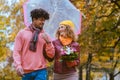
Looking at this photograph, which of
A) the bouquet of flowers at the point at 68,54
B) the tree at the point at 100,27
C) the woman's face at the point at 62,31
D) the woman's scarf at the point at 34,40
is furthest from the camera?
the tree at the point at 100,27

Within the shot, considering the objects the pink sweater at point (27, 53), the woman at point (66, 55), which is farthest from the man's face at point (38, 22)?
the woman at point (66, 55)

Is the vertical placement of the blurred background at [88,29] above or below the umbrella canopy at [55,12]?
below

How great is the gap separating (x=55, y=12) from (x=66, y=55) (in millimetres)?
1960

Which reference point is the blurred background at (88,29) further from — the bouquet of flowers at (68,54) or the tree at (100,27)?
the bouquet of flowers at (68,54)

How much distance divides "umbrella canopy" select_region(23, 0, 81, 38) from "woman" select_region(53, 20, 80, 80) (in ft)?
1.80

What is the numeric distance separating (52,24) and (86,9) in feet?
30.1

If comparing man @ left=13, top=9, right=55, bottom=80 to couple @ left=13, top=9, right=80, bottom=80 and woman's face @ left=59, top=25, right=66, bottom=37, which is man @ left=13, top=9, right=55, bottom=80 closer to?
couple @ left=13, top=9, right=80, bottom=80

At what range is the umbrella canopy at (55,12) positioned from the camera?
7707 millimetres

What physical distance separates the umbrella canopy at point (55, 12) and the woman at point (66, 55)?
55 centimetres

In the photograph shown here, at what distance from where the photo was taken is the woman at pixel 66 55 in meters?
6.84

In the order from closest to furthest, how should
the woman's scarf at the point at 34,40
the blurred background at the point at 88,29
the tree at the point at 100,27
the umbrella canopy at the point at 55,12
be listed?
the woman's scarf at the point at 34,40, the umbrella canopy at the point at 55,12, the tree at the point at 100,27, the blurred background at the point at 88,29

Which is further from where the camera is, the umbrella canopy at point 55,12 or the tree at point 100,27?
the tree at point 100,27

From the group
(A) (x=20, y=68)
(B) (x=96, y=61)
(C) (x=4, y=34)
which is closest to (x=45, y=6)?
(A) (x=20, y=68)

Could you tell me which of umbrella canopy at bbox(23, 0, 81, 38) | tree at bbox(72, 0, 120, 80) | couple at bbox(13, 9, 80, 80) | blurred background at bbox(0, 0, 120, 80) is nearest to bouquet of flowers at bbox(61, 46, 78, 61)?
couple at bbox(13, 9, 80, 80)
